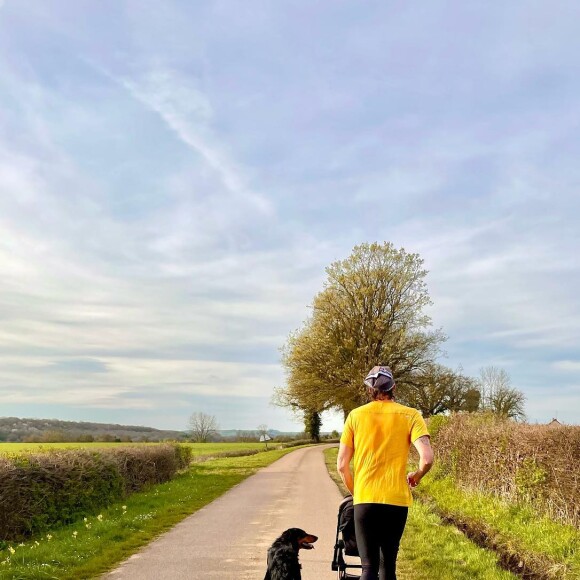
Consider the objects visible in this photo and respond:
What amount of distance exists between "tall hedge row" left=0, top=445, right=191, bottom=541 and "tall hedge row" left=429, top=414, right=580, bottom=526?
914 centimetres

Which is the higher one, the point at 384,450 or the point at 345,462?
the point at 384,450

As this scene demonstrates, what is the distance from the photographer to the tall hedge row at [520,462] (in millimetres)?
9766

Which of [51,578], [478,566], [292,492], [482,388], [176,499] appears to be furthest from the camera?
[482,388]

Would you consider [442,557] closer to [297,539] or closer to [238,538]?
[297,539]

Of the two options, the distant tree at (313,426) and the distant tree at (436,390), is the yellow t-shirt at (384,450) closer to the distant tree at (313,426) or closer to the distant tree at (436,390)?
the distant tree at (436,390)

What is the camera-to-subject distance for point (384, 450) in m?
4.75

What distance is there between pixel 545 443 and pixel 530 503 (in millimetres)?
1289

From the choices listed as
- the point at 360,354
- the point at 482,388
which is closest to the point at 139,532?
the point at 360,354

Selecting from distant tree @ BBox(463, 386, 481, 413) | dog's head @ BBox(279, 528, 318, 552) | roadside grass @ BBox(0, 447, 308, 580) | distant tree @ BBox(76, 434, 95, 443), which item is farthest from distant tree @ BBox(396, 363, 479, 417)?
distant tree @ BBox(76, 434, 95, 443)

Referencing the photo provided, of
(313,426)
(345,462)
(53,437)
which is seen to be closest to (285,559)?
(345,462)

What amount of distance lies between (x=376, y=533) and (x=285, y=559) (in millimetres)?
1518

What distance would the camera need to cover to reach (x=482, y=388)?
205ft

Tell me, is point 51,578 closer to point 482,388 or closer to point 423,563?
point 423,563

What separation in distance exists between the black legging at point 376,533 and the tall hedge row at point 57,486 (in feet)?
27.0
